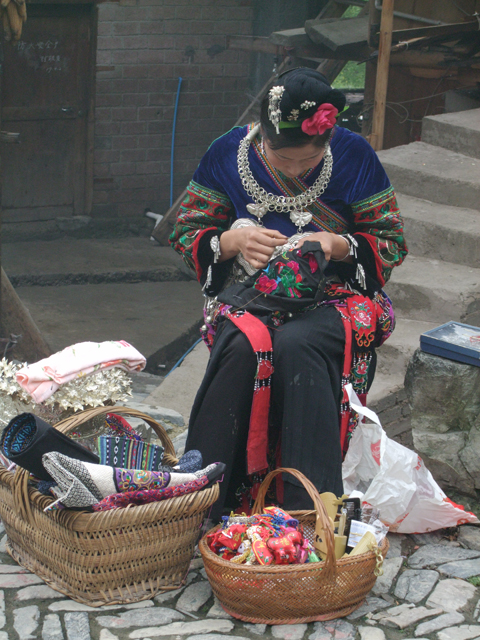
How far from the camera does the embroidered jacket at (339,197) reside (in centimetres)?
294

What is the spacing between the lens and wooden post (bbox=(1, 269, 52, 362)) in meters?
4.97

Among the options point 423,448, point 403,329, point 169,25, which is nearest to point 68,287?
point 169,25

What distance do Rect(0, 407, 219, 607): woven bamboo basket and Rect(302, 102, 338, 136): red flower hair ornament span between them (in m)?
1.26

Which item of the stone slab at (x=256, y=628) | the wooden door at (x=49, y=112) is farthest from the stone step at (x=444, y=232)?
the wooden door at (x=49, y=112)

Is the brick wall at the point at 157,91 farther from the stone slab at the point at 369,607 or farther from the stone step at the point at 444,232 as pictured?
the stone slab at the point at 369,607

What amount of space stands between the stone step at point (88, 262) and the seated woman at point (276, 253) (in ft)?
15.2

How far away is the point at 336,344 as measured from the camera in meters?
2.78

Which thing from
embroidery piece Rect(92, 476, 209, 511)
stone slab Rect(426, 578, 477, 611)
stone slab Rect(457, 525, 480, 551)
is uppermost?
embroidery piece Rect(92, 476, 209, 511)

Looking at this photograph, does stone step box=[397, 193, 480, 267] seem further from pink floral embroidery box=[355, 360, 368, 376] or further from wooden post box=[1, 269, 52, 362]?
wooden post box=[1, 269, 52, 362]

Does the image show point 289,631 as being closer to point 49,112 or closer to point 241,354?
point 241,354

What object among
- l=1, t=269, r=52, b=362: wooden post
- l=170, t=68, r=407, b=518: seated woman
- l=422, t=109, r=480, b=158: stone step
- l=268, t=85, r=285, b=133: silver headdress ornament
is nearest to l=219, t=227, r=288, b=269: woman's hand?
l=170, t=68, r=407, b=518: seated woman

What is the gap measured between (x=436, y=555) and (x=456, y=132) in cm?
319

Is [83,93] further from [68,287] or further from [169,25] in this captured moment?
[68,287]

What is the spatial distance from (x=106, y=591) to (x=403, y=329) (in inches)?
92.4
